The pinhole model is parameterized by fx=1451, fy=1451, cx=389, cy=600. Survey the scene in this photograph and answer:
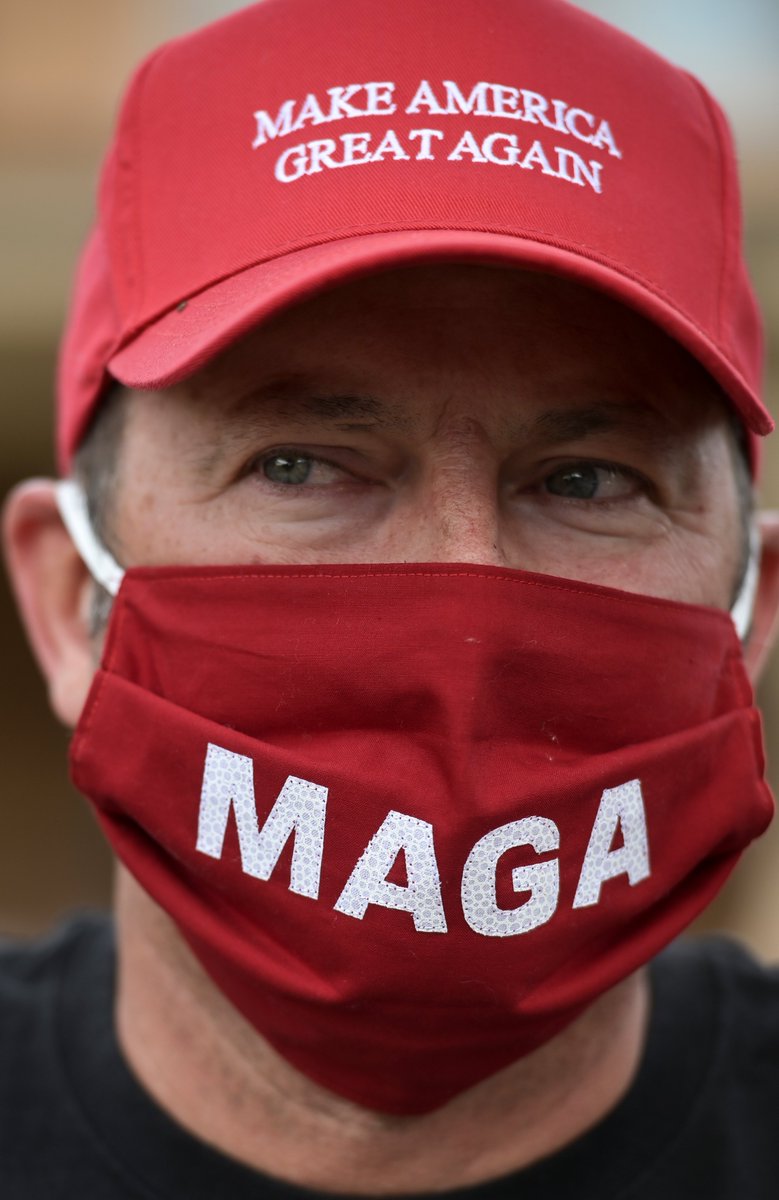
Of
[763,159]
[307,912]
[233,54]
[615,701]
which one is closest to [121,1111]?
[307,912]

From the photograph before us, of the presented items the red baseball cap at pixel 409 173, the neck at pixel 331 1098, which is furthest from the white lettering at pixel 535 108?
the neck at pixel 331 1098

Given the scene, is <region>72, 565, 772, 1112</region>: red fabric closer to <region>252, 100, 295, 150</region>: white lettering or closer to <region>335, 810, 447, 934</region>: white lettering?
<region>335, 810, 447, 934</region>: white lettering


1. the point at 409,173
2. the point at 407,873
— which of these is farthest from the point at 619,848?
the point at 409,173

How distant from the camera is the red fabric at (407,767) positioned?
174cm

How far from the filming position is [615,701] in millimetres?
1878

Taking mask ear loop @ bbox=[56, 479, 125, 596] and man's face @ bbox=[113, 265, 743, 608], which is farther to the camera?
mask ear loop @ bbox=[56, 479, 125, 596]

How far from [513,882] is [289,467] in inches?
25.7

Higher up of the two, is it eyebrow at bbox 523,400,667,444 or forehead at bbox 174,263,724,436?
forehead at bbox 174,263,724,436

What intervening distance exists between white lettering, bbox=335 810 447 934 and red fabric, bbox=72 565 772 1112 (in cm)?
1

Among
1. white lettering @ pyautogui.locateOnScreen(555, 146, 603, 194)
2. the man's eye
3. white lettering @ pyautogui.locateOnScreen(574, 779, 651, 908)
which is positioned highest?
white lettering @ pyautogui.locateOnScreen(555, 146, 603, 194)

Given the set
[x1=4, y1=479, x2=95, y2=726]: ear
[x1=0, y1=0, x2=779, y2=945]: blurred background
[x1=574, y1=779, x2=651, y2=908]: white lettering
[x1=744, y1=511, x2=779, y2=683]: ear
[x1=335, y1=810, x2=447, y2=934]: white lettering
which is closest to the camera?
[x1=335, y1=810, x2=447, y2=934]: white lettering

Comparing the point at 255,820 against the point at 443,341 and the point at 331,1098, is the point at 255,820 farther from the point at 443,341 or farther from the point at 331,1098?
the point at 443,341

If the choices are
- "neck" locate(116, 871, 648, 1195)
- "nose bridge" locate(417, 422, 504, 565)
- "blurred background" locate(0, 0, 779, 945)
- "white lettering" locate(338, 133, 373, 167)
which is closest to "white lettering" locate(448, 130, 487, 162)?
"white lettering" locate(338, 133, 373, 167)

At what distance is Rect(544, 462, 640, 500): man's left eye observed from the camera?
204cm
